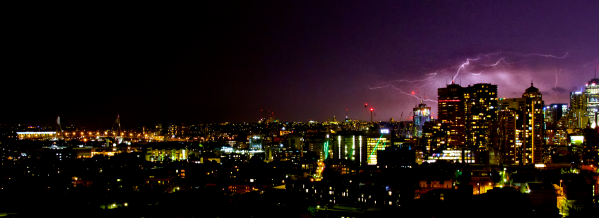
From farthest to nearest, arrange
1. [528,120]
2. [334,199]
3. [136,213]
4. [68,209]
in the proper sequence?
[528,120] → [334,199] → [68,209] → [136,213]

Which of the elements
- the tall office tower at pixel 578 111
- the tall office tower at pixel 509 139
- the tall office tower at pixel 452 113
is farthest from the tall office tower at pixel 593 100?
the tall office tower at pixel 509 139

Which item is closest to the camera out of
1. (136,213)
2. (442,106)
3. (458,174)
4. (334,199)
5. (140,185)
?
(136,213)

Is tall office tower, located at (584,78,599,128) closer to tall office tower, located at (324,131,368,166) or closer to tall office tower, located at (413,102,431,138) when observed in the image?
tall office tower, located at (413,102,431,138)

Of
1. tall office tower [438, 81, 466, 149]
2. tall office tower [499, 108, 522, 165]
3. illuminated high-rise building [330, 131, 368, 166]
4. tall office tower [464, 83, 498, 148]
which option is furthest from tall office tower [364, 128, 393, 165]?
tall office tower [499, 108, 522, 165]

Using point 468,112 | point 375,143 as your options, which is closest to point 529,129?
point 468,112

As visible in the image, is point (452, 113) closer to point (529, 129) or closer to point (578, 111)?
point (529, 129)

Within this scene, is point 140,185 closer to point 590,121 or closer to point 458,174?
point 458,174

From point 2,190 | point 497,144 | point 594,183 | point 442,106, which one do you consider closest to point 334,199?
point 594,183
